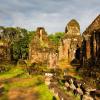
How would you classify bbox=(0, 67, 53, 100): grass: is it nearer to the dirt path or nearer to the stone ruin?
the dirt path

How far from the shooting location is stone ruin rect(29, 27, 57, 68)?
35312 millimetres

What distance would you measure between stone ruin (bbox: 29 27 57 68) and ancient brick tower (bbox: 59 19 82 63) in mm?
5462

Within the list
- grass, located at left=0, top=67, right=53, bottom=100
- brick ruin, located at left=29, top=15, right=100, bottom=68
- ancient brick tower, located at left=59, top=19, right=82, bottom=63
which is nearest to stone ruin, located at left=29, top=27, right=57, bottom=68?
brick ruin, located at left=29, top=15, right=100, bottom=68

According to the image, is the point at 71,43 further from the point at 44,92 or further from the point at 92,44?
the point at 44,92

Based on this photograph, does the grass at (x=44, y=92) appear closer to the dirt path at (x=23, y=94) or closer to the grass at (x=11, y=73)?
the dirt path at (x=23, y=94)

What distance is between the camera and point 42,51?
3578 cm

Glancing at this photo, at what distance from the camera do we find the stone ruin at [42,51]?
35312mm

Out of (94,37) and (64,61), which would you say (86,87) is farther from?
(64,61)

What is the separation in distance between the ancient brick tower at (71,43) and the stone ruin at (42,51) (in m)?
5.46

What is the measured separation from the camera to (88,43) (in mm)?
35250

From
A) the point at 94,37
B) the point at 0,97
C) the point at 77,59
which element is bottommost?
the point at 0,97

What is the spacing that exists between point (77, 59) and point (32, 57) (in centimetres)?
770

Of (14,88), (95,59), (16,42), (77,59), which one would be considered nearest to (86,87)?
(14,88)

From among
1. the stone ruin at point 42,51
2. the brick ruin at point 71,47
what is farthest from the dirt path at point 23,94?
the stone ruin at point 42,51
